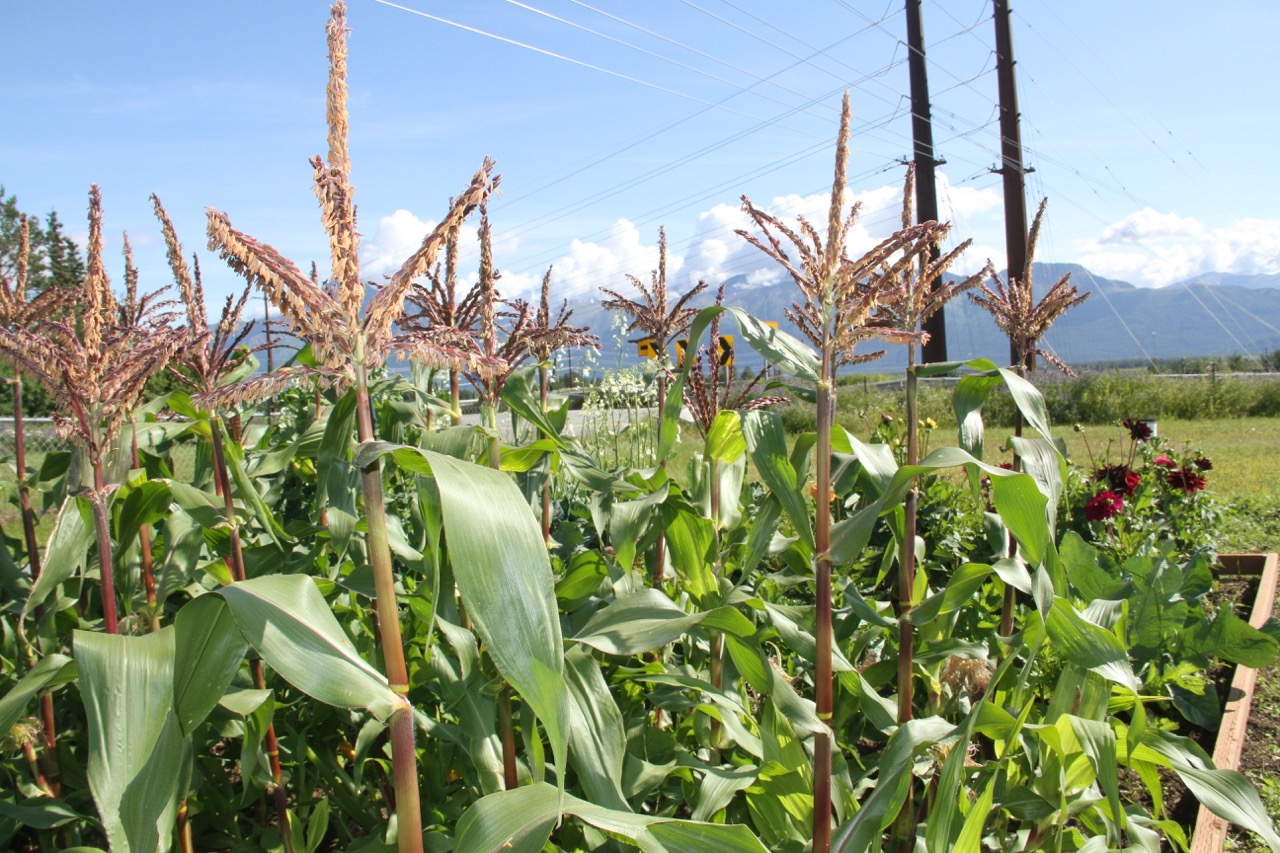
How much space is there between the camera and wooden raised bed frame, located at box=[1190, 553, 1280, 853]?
217 centimetres

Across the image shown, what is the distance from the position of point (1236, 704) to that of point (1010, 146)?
44.9ft

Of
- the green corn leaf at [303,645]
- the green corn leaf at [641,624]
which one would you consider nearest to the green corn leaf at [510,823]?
the green corn leaf at [303,645]

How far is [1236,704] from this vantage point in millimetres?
2902

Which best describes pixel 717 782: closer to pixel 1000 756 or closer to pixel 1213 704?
pixel 1000 756

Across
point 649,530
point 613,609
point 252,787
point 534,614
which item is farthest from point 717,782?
point 252,787

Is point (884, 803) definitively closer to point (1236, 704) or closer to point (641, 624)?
point (641, 624)

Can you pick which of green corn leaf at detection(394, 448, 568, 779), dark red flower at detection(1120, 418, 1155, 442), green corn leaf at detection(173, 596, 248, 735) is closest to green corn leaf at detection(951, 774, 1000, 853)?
green corn leaf at detection(394, 448, 568, 779)

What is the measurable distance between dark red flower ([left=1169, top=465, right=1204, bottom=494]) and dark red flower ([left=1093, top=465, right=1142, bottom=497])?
189mm

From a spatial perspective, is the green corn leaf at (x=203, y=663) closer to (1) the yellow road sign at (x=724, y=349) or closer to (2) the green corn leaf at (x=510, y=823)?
(2) the green corn leaf at (x=510, y=823)

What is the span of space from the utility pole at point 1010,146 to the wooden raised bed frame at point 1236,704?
10.5 meters

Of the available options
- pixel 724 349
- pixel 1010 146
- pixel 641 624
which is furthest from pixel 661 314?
pixel 1010 146

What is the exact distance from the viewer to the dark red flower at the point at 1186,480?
13.9ft

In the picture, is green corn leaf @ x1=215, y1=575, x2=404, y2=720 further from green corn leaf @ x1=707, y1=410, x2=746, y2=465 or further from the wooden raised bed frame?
the wooden raised bed frame

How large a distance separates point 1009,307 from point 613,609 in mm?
1971
